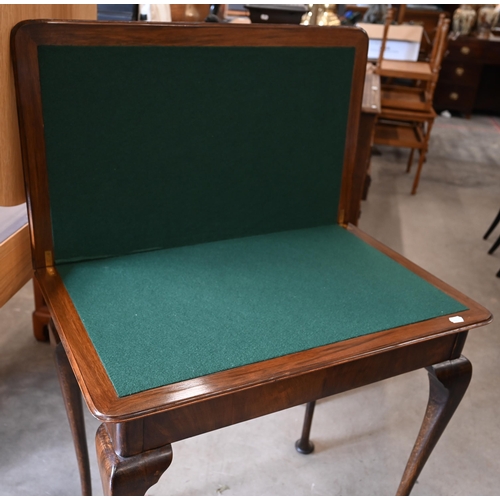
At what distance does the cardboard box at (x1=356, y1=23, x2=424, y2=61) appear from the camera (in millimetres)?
4141

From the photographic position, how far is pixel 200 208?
1247 mm

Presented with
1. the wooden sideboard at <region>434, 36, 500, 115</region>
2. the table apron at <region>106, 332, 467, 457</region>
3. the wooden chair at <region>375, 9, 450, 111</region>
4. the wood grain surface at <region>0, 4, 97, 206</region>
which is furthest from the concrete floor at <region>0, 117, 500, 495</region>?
the wooden sideboard at <region>434, 36, 500, 115</region>

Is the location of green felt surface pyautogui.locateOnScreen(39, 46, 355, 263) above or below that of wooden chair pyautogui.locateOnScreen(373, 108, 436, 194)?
above

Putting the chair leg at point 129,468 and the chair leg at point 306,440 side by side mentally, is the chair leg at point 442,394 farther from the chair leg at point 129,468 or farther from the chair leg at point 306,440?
the chair leg at point 129,468

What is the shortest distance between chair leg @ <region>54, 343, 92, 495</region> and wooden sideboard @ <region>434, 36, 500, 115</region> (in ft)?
17.4

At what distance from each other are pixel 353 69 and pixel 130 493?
103 centimetres

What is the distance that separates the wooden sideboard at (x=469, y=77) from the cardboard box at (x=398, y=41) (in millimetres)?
1370

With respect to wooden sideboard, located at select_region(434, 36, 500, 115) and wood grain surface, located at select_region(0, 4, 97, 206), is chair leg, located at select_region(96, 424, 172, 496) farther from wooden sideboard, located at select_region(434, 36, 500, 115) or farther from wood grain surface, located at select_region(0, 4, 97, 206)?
wooden sideboard, located at select_region(434, 36, 500, 115)

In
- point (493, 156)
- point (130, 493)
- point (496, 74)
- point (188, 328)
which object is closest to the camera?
point (130, 493)

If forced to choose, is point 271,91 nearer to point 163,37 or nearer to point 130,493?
point 163,37

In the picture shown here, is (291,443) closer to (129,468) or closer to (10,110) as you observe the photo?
(129,468)

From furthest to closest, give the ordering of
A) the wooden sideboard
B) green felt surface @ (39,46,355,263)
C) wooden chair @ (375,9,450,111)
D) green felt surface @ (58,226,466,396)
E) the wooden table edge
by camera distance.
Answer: the wooden sideboard
wooden chair @ (375,9,450,111)
green felt surface @ (39,46,355,263)
green felt surface @ (58,226,466,396)
the wooden table edge

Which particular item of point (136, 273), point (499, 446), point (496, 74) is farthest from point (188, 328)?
point (496, 74)

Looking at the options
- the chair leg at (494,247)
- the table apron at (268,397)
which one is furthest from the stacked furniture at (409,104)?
the table apron at (268,397)
